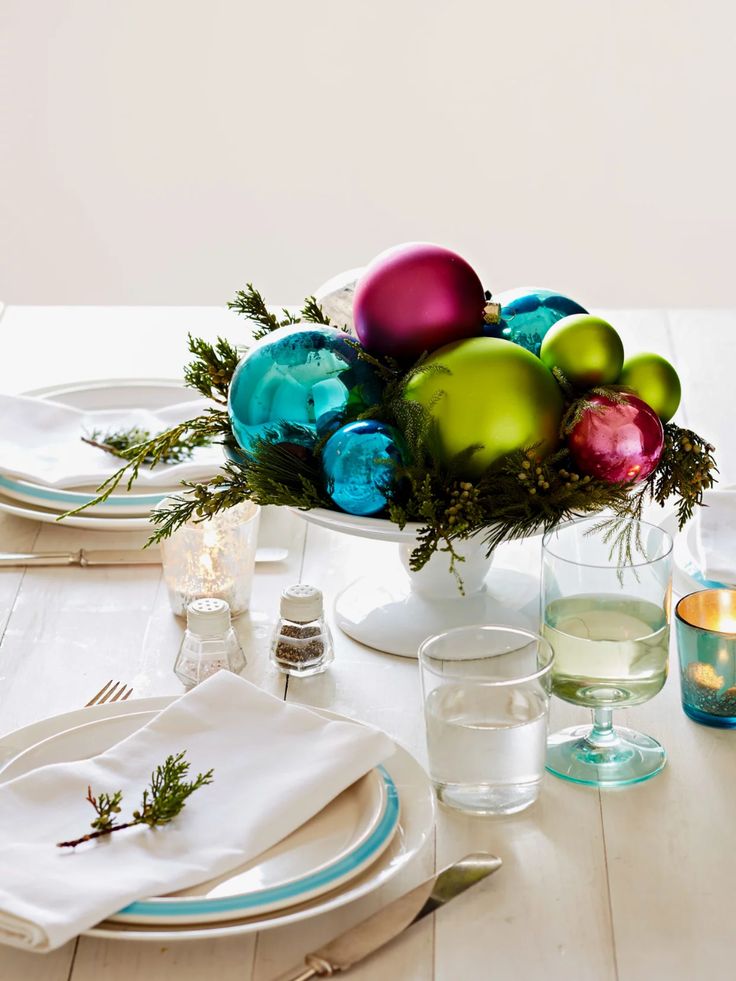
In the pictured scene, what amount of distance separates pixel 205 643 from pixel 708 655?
369 mm

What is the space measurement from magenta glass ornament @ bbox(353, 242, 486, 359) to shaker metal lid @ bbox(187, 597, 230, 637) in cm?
24

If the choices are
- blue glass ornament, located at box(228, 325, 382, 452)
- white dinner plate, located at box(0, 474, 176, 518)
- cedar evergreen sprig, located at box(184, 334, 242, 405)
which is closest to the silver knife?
blue glass ornament, located at box(228, 325, 382, 452)

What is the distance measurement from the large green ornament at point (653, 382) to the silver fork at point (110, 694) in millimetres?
442

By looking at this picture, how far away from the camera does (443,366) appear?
917 mm

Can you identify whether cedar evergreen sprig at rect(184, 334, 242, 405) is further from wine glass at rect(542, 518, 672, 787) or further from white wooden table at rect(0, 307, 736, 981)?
wine glass at rect(542, 518, 672, 787)

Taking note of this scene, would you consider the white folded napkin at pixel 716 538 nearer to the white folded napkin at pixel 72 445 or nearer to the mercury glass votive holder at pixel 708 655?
the mercury glass votive holder at pixel 708 655

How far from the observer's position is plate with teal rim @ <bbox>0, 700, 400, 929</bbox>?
0.67 m

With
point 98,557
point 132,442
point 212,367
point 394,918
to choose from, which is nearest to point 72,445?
point 132,442

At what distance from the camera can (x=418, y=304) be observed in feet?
3.20

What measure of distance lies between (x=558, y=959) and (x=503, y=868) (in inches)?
3.2

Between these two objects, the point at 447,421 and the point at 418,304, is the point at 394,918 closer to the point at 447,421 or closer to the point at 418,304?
the point at 447,421

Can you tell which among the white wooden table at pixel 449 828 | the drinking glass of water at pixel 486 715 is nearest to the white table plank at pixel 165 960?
the white wooden table at pixel 449 828

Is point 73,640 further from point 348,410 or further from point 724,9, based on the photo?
point 724,9

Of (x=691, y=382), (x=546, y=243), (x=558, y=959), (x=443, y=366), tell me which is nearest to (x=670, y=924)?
(x=558, y=959)
